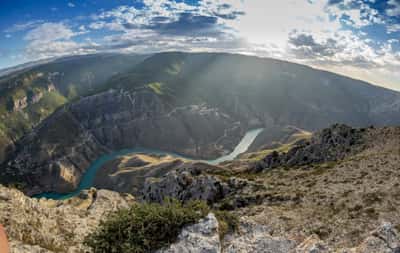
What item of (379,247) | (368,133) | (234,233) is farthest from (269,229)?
(368,133)

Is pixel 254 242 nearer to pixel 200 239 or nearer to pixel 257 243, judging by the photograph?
pixel 257 243

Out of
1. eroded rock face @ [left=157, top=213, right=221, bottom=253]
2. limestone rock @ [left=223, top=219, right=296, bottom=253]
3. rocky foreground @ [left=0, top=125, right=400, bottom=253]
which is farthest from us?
rocky foreground @ [left=0, top=125, right=400, bottom=253]

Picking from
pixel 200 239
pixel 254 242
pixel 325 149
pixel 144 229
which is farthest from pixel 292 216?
pixel 325 149

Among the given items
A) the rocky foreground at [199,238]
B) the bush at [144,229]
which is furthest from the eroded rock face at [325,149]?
the bush at [144,229]

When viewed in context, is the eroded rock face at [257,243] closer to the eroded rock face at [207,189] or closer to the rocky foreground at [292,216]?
the rocky foreground at [292,216]

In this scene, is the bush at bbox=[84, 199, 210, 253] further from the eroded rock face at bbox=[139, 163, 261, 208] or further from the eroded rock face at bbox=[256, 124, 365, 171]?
the eroded rock face at bbox=[256, 124, 365, 171]

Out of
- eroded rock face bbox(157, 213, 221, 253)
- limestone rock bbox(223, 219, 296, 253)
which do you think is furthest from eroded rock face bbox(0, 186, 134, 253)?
limestone rock bbox(223, 219, 296, 253)

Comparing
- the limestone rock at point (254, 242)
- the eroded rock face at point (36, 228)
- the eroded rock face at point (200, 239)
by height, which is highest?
the eroded rock face at point (200, 239)

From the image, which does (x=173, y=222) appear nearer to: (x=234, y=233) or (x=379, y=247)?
(x=234, y=233)
